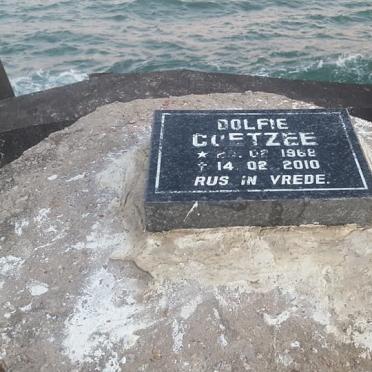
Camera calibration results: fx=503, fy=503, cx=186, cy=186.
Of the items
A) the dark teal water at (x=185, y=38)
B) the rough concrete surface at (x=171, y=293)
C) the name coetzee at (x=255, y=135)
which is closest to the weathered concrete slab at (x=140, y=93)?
the rough concrete surface at (x=171, y=293)

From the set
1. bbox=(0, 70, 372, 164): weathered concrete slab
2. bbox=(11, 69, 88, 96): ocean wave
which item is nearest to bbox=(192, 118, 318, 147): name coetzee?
bbox=(0, 70, 372, 164): weathered concrete slab

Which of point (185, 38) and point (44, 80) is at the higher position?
point (185, 38)

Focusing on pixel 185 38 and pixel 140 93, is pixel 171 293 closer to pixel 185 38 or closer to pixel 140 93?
pixel 140 93

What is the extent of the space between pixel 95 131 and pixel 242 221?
6.22 feet

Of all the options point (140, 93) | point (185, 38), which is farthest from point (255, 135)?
point (185, 38)

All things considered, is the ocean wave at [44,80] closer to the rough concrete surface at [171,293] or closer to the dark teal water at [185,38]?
the dark teal water at [185,38]

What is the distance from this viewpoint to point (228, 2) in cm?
1027

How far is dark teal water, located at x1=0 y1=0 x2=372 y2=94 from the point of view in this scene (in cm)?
840

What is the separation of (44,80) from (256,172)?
6072 mm

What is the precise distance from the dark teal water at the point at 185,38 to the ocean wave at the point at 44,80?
2 cm

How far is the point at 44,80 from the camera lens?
832cm

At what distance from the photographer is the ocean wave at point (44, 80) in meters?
8.12

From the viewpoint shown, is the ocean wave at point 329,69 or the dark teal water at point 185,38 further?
the dark teal water at point 185,38

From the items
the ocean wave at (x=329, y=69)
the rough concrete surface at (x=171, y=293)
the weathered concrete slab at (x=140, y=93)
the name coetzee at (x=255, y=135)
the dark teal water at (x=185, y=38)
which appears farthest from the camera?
the dark teal water at (x=185, y=38)
